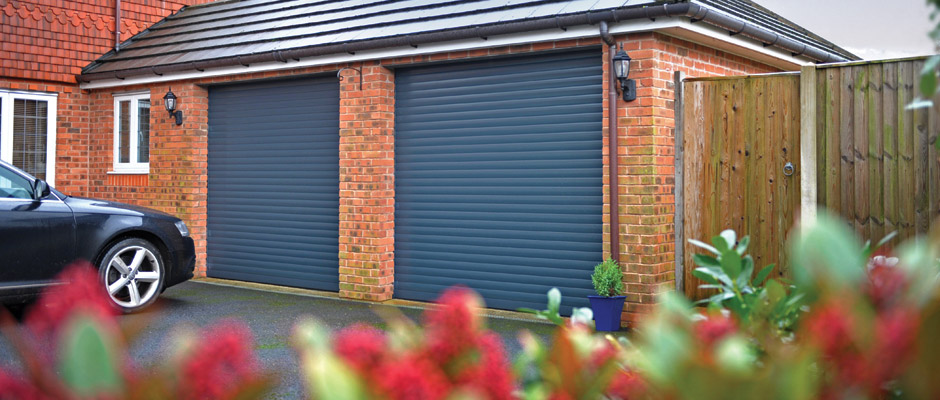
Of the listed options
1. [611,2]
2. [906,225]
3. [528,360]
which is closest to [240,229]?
[611,2]

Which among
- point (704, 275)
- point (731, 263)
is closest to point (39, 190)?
point (704, 275)

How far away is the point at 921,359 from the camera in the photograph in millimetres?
732

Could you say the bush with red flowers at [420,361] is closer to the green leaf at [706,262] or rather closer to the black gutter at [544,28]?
the green leaf at [706,262]

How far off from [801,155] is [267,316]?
519cm

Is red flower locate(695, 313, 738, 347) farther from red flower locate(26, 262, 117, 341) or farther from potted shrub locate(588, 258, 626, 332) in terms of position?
potted shrub locate(588, 258, 626, 332)

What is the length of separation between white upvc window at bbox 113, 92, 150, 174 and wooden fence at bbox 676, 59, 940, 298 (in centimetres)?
824

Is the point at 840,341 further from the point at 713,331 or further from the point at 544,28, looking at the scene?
the point at 544,28

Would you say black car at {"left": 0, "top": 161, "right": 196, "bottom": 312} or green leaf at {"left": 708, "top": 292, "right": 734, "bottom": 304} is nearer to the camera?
green leaf at {"left": 708, "top": 292, "right": 734, "bottom": 304}

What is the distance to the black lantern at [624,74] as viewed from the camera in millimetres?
7809

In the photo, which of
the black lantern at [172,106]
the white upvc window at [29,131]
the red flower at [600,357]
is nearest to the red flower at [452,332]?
the red flower at [600,357]

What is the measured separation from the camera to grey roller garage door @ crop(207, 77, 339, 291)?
10758mm

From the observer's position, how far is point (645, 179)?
799 cm

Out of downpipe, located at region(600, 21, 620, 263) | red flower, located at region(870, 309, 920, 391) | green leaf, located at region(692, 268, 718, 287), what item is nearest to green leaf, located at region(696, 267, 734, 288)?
green leaf, located at region(692, 268, 718, 287)

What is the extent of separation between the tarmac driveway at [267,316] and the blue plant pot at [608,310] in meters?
0.48
